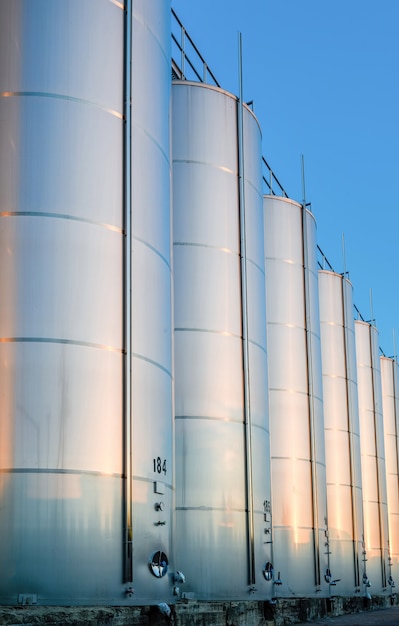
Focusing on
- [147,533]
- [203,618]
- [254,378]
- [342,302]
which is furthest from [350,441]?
[147,533]

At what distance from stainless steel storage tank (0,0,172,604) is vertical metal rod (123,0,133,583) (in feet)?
0.12

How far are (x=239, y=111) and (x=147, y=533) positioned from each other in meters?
13.4

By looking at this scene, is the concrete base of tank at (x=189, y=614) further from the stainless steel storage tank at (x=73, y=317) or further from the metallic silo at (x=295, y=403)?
the metallic silo at (x=295, y=403)

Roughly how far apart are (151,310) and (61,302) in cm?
242

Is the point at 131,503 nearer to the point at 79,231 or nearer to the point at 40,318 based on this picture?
the point at 40,318

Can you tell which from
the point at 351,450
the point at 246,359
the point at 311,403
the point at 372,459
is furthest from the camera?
the point at 372,459

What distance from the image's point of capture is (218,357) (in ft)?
83.2

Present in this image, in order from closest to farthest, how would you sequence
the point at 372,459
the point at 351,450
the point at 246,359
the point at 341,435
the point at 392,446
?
the point at 246,359
the point at 341,435
the point at 351,450
the point at 372,459
the point at 392,446

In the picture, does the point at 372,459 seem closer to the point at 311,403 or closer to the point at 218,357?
the point at 311,403

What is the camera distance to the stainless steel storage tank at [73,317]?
16.3 m

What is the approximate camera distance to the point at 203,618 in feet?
67.4

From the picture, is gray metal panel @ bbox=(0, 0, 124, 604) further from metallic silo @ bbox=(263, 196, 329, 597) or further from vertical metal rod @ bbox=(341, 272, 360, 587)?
vertical metal rod @ bbox=(341, 272, 360, 587)

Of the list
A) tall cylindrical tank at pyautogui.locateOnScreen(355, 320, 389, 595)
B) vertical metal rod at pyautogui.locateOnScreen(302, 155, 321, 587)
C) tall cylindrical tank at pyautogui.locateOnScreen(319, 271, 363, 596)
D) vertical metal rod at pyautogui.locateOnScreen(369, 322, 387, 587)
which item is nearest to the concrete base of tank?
vertical metal rod at pyautogui.locateOnScreen(302, 155, 321, 587)

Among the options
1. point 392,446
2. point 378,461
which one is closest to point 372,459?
point 378,461
